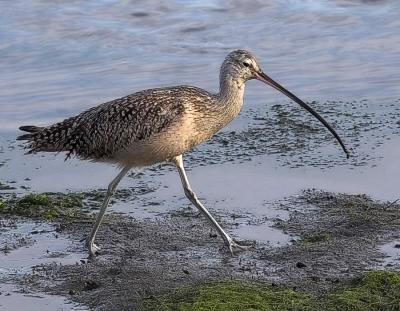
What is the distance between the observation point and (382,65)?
13.1m

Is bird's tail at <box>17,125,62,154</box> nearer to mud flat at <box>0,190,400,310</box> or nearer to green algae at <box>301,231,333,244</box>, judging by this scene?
mud flat at <box>0,190,400,310</box>

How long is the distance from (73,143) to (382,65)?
5.63 m

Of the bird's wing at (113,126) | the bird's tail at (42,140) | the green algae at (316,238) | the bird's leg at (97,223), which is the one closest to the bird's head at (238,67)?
the bird's wing at (113,126)

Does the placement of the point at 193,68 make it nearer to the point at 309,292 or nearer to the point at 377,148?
the point at 377,148

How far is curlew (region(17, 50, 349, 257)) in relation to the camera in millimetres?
8172

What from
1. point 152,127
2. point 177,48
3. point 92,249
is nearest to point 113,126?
point 152,127

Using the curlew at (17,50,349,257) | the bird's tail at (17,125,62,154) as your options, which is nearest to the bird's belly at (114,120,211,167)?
the curlew at (17,50,349,257)

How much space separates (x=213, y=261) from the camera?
7.96 meters

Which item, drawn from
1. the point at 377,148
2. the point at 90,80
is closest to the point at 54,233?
the point at 377,148

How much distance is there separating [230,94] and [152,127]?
719 millimetres

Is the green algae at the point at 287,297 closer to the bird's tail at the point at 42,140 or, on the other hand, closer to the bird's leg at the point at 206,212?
the bird's leg at the point at 206,212

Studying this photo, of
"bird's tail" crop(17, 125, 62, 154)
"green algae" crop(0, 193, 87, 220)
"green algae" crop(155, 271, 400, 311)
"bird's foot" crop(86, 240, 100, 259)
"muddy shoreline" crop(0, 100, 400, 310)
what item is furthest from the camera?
"green algae" crop(0, 193, 87, 220)

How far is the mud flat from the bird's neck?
87 cm

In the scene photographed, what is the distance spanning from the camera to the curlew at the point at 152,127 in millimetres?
8172
